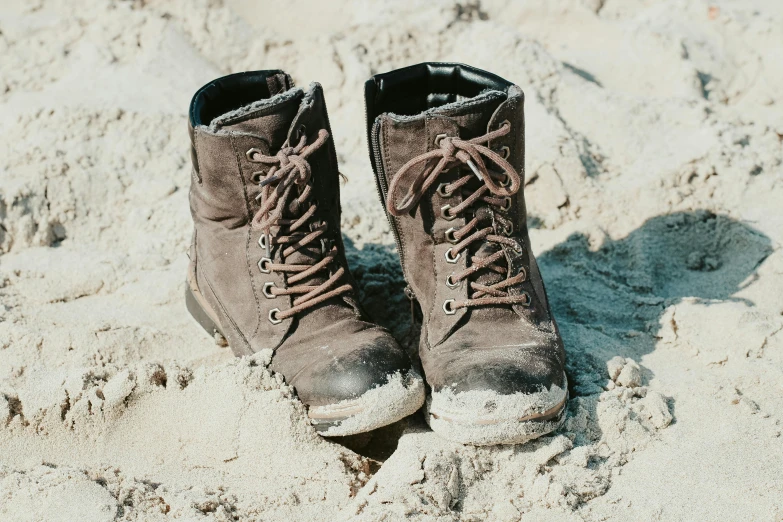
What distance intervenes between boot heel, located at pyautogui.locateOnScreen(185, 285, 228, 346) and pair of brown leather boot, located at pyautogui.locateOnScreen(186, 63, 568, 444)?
0.09 meters

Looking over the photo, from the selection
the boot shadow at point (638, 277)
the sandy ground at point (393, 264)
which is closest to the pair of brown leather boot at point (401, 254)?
the sandy ground at point (393, 264)

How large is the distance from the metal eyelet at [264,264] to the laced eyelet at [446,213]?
509mm

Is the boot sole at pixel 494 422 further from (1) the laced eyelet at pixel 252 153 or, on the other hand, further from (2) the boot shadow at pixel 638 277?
(1) the laced eyelet at pixel 252 153

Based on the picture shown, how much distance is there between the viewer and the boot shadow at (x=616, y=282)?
7.58 feet

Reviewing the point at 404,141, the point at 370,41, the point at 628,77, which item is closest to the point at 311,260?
the point at 404,141

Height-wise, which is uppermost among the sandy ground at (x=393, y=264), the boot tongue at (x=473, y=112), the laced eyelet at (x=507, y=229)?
the boot tongue at (x=473, y=112)

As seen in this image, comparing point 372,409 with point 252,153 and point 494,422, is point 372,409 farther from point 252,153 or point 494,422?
point 252,153

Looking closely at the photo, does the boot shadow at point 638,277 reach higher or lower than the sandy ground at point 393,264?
lower

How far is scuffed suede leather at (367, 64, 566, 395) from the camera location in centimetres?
196

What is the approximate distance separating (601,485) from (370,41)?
2854 millimetres

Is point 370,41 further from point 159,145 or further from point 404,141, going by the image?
point 404,141

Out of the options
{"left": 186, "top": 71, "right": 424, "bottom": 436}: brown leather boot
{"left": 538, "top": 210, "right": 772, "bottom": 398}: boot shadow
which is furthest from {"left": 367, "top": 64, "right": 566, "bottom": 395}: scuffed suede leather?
{"left": 538, "top": 210, "right": 772, "bottom": 398}: boot shadow

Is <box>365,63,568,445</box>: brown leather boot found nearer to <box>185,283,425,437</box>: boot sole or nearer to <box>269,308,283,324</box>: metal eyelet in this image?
<box>185,283,425,437</box>: boot sole

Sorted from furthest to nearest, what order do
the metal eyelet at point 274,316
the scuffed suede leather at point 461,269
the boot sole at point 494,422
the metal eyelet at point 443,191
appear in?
the metal eyelet at point 274,316 < the metal eyelet at point 443,191 < the scuffed suede leather at point 461,269 < the boot sole at point 494,422
